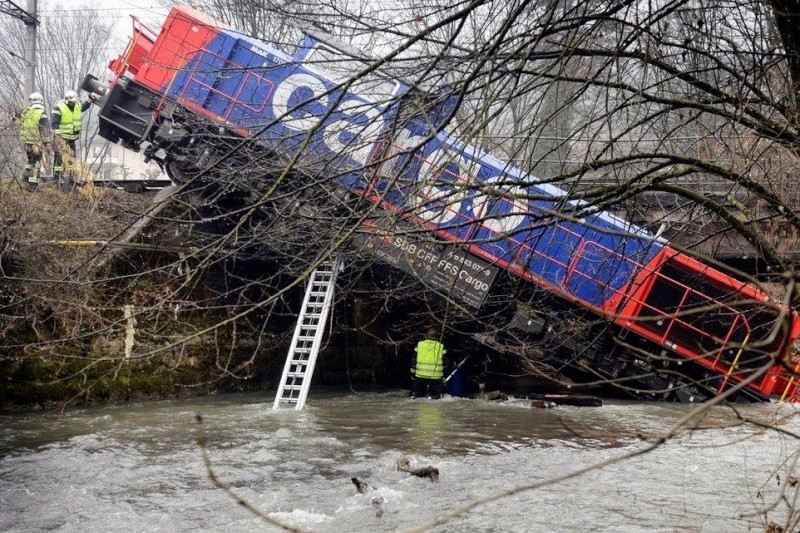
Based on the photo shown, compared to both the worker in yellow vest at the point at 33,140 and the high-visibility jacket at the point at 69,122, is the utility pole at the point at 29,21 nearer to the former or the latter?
the high-visibility jacket at the point at 69,122

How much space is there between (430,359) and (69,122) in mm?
8426

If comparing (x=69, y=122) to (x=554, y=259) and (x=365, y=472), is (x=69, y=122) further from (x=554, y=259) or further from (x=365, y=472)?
(x=365, y=472)

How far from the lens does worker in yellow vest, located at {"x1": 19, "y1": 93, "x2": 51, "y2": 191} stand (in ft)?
52.0

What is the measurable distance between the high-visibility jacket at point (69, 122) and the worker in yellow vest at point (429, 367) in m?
7.92

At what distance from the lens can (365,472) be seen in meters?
9.96

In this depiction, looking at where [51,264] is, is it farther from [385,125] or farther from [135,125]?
[385,125]

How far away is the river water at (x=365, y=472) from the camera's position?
26.6 feet

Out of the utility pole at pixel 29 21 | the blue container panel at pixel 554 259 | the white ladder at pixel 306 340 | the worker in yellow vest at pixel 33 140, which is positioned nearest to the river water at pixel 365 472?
the white ladder at pixel 306 340

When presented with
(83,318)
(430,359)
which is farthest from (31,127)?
(430,359)

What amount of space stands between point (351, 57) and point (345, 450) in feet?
21.5

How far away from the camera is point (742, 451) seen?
11.9 m

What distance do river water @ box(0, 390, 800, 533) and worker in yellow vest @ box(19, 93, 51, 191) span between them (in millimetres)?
4978

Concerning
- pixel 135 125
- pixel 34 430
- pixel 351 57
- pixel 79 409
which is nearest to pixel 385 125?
pixel 351 57

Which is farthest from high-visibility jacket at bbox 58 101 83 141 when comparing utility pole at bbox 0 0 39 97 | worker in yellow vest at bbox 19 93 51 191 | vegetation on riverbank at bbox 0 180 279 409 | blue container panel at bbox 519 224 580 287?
blue container panel at bbox 519 224 580 287
